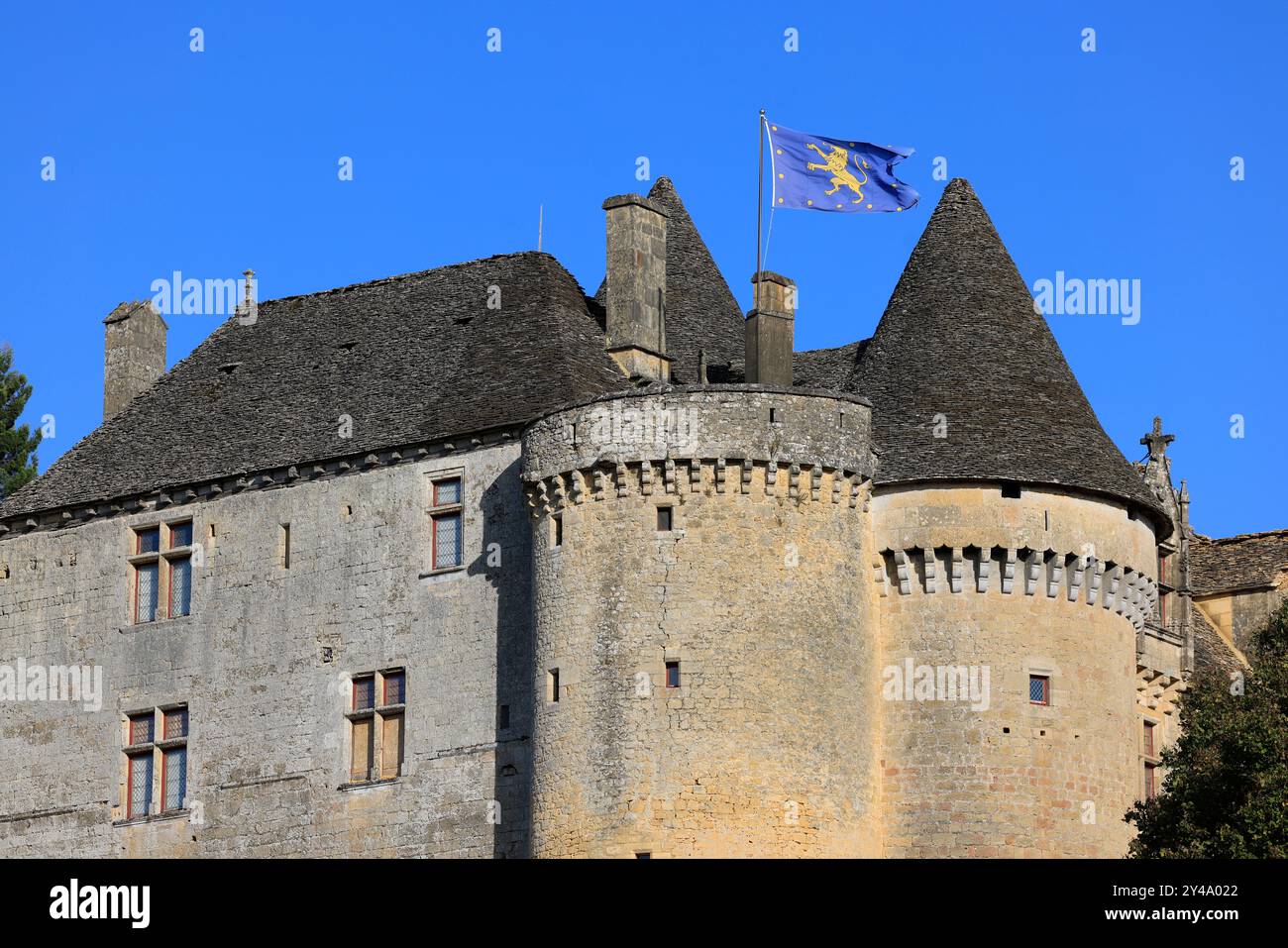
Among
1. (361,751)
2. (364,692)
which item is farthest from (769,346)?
(361,751)

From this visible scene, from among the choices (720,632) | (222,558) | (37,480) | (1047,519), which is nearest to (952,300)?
(1047,519)

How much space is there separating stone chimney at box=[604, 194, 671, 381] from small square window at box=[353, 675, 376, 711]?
637 cm

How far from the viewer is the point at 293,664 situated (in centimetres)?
4678

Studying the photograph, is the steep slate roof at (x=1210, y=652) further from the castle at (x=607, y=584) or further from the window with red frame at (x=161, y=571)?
the window with red frame at (x=161, y=571)

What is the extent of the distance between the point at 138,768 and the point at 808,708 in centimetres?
1256

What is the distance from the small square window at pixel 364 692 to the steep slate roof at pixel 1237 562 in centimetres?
1606

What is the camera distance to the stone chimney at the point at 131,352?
2127 inches

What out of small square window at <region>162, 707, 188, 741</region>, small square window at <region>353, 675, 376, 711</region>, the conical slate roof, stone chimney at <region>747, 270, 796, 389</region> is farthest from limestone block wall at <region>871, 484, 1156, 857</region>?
small square window at <region>162, 707, 188, 741</region>

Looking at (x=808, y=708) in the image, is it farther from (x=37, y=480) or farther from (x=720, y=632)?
(x=37, y=480)

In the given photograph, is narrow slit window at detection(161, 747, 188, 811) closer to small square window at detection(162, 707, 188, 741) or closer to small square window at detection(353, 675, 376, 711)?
small square window at detection(162, 707, 188, 741)

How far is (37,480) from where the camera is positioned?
2060 inches

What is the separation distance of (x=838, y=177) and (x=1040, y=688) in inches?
353

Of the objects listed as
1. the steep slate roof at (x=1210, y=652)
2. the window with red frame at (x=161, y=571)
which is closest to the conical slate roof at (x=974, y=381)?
the steep slate roof at (x=1210, y=652)
